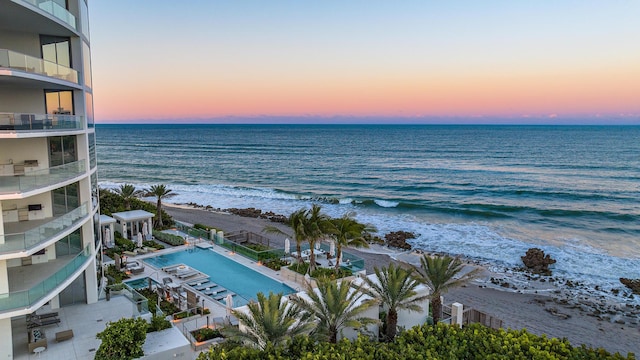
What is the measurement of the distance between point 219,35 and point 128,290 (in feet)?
129

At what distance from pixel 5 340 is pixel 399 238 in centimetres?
2901

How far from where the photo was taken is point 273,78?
83.9 meters

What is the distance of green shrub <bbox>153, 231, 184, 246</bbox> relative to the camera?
28734 mm

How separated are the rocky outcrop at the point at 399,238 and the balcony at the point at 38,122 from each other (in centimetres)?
2576

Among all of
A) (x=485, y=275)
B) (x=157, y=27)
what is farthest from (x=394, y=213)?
(x=157, y=27)

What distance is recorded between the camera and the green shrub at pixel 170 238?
94.3ft

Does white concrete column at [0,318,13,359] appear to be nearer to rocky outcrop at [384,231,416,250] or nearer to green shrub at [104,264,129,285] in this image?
green shrub at [104,264,129,285]

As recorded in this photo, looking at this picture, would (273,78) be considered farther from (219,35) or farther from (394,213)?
(394,213)

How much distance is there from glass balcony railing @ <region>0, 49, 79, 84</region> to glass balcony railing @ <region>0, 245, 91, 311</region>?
6.58 meters

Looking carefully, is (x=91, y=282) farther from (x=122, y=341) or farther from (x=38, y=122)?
(x=38, y=122)

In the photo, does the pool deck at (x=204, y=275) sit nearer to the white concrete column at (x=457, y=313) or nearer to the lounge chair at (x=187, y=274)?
the lounge chair at (x=187, y=274)

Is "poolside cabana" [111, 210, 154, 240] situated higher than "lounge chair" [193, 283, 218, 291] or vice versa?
"poolside cabana" [111, 210, 154, 240]

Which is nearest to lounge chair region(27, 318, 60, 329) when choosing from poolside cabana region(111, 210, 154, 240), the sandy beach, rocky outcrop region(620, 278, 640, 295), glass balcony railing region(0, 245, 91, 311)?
glass balcony railing region(0, 245, 91, 311)

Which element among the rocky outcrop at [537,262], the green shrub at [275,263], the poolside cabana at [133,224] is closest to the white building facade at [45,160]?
the green shrub at [275,263]
